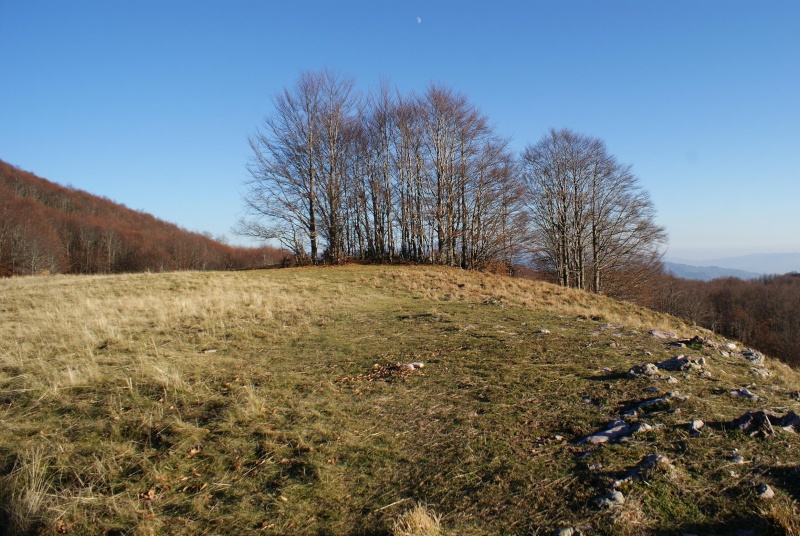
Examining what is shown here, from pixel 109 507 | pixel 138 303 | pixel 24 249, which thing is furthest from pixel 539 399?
pixel 24 249

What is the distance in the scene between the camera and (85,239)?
2650 inches

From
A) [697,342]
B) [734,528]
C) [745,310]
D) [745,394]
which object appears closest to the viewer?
[734,528]

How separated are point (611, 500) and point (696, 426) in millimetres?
1614

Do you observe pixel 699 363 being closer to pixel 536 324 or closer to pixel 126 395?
pixel 536 324

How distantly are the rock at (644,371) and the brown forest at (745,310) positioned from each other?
41.0 metres

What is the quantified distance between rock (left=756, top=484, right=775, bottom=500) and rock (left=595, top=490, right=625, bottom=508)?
0.88 meters

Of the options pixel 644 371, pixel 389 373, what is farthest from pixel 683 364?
pixel 389 373

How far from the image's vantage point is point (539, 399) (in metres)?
4.84

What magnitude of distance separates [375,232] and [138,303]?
20.9m

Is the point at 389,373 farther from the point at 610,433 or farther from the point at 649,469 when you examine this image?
the point at 649,469

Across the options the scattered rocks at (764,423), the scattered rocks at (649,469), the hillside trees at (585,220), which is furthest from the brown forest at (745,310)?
the scattered rocks at (649,469)

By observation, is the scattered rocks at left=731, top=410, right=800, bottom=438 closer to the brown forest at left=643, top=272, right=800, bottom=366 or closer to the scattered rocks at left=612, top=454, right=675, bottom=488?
the scattered rocks at left=612, top=454, right=675, bottom=488

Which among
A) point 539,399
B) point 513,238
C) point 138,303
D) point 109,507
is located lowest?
point 109,507

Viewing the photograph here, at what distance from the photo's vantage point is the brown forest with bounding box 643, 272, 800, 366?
4509 centimetres
